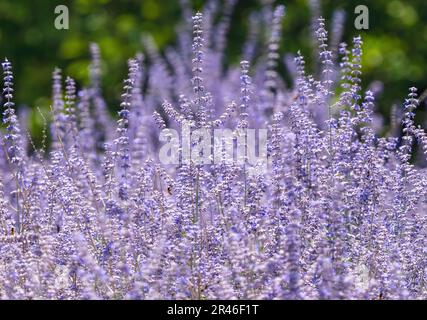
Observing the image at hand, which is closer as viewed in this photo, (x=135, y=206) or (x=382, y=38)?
(x=135, y=206)

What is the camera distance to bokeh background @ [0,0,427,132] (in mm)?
9625

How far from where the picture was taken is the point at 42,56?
34.0 ft

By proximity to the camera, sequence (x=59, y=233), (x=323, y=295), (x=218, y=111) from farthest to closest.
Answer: (x=218, y=111) → (x=59, y=233) → (x=323, y=295)

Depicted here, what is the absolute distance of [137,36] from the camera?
9539 millimetres

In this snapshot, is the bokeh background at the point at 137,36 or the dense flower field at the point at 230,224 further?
the bokeh background at the point at 137,36

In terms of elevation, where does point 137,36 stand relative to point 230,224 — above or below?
above

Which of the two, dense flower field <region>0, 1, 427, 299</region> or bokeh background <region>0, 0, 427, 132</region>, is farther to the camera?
bokeh background <region>0, 0, 427, 132</region>

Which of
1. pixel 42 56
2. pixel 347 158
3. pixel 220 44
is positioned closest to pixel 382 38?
pixel 220 44

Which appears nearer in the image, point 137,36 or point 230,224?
Answer: point 230,224

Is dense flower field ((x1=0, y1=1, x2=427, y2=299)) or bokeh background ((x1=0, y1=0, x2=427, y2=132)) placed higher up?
bokeh background ((x1=0, y1=0, x2=427, y2=132))

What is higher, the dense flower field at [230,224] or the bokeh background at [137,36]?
the bokeh background at [137,36]

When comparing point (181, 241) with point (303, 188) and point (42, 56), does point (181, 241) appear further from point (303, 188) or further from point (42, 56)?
point (42, 56)

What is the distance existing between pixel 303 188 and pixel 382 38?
6.62 meters

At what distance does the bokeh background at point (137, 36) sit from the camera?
9625mm
